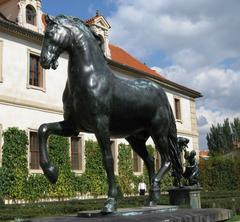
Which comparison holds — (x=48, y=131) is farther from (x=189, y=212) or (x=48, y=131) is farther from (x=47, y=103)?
(x=47, y=103)

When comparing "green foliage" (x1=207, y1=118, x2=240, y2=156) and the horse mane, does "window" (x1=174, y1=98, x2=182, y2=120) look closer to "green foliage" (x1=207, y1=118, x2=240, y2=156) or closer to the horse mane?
the horse mane

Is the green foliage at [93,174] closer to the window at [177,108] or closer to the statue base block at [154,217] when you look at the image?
the window at [177,108]

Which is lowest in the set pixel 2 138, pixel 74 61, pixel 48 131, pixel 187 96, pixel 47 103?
pixel 48 131

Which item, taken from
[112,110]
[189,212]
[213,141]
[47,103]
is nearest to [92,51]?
[112,110]

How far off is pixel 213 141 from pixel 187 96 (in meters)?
42.5

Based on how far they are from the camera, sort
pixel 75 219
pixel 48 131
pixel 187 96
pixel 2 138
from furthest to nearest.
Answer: pixel 187 96
pixel 2 138
pixel 48 131
pixel 75 219

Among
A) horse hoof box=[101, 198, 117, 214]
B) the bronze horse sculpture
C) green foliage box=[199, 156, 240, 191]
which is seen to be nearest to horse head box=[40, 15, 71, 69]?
the bronze horse sculpture

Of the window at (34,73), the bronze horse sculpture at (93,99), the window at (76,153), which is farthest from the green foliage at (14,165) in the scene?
the bronze horse sculpture at (93,99)

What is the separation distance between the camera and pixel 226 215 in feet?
16.5

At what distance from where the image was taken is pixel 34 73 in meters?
21.4

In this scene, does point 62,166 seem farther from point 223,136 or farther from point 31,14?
point 223,136

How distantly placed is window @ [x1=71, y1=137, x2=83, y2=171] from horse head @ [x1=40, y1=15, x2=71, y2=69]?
18724 millimetres

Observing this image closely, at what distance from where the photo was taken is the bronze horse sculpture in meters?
4.00

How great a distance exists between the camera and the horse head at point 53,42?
3970mm
